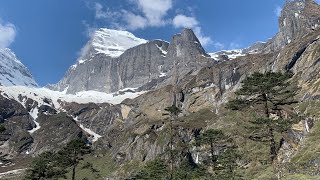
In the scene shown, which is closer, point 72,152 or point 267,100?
point 267,100

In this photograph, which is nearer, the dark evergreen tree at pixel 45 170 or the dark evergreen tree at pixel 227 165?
the dark evergreen tree at pixel 45 170

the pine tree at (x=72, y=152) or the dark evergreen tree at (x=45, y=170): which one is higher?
the pine tree at (x=72, y=152)

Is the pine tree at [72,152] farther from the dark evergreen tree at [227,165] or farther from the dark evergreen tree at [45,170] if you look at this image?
the dark evergreen tree at [227,165]

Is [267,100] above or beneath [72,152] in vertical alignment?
above

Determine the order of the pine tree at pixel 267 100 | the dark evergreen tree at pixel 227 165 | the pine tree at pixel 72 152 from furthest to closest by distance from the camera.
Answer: the dark evergreen tree at pixel 227 165 < the pine tree at pixel 72 152 < the pine tree at pixel 267 100

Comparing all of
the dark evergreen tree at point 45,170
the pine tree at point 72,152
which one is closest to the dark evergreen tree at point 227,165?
the pine tree at point 72,152

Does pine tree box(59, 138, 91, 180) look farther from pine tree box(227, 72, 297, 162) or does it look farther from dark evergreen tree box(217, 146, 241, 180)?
pine tree box(227, 72, 297, 162)

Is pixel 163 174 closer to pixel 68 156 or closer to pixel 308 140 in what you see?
pixel 68 156

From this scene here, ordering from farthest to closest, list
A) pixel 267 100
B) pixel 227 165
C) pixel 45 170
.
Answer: pixel 227 165 < pixel 45 170 < pixel 267 100

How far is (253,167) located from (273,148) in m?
160

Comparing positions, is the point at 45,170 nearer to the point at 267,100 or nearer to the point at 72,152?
the point at 72,152

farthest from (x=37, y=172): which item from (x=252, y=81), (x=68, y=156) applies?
(x=252, y=81)

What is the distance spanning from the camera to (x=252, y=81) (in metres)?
41.6

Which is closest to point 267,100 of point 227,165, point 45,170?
point 227,165
